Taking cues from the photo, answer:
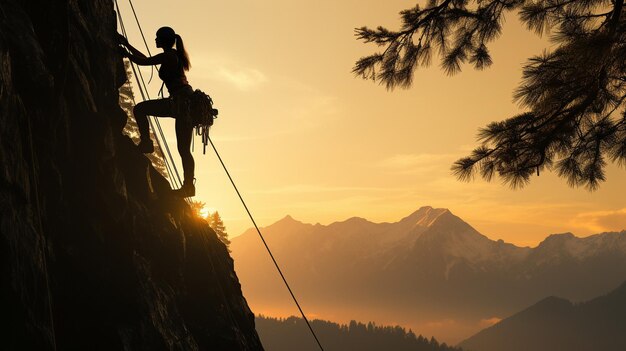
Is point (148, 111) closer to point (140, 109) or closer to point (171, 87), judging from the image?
point (140, 109)

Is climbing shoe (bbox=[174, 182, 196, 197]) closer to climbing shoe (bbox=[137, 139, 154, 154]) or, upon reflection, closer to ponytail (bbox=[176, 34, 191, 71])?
climbing shoe (bbox=[137, 139, 154, 154])

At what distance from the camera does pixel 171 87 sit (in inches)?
334

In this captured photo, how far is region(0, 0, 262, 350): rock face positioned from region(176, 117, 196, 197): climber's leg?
626 mm

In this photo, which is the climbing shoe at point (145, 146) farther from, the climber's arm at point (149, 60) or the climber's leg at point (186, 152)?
the climber's arm at point (149, 60)

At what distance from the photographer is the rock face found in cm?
482

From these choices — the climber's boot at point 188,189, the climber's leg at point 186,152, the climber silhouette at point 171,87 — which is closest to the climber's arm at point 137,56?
the climber silhouette at point 171,87

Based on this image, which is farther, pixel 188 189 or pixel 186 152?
pixel 188 189

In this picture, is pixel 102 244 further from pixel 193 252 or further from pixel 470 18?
pixel 470 18

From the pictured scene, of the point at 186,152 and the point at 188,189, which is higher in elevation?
the point at 186,152

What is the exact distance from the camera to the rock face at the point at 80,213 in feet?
15.8

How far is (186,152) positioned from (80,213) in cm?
238

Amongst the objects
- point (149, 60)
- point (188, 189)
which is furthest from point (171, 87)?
point (188, 189)

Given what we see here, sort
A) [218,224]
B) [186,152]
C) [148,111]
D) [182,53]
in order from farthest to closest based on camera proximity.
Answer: [218,224], [186,152], [148,111], [182,53]

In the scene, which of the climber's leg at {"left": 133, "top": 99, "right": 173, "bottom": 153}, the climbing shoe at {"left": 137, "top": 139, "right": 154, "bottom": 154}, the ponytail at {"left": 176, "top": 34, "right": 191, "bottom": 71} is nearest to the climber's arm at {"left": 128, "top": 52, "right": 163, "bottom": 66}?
the ponytail at {"left": 176, "top": 34, "right": 191, "bottom": 71}
